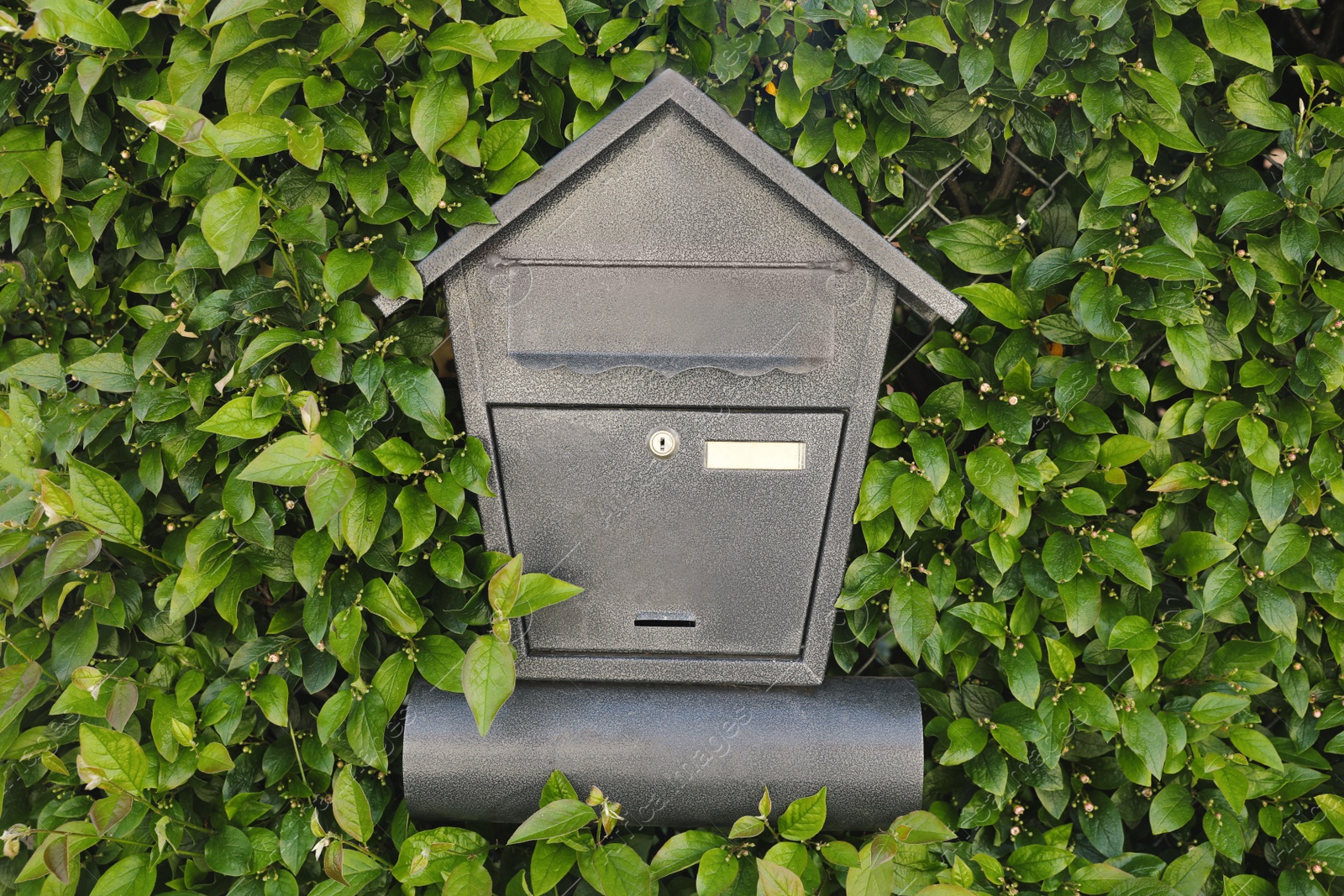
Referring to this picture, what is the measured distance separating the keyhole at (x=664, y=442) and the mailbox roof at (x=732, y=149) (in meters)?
Result: 0.40

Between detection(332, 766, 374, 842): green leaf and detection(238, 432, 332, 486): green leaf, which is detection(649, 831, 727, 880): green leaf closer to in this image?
detection(332, 766, 374, 842): green leaf

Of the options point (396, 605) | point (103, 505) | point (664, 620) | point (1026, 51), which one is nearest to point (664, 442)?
point (664, 620)

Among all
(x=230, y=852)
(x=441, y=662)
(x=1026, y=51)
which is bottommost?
(x=230, y=852)

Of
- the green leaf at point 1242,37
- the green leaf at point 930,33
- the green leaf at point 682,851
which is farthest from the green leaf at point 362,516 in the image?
the green leaf at point 1242,37

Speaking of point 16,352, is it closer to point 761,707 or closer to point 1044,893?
point 761,707

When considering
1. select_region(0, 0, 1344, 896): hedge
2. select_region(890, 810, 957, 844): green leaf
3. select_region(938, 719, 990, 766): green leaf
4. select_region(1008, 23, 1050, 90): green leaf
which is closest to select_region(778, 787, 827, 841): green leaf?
select_region(0, 0, 1344, 896): hedge

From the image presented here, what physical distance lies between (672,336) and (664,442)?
176 millimetres

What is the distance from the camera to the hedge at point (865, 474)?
1.34 metres

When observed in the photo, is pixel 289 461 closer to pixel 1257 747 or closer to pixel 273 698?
pixel 273 698

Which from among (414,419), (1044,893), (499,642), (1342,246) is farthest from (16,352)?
(1342,246)

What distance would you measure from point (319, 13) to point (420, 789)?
1.29m

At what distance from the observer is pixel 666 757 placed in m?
1.42

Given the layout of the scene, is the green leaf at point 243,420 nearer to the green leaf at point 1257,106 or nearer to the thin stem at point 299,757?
the thin stem at point 299,757

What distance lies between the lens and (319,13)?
4.45 ft
